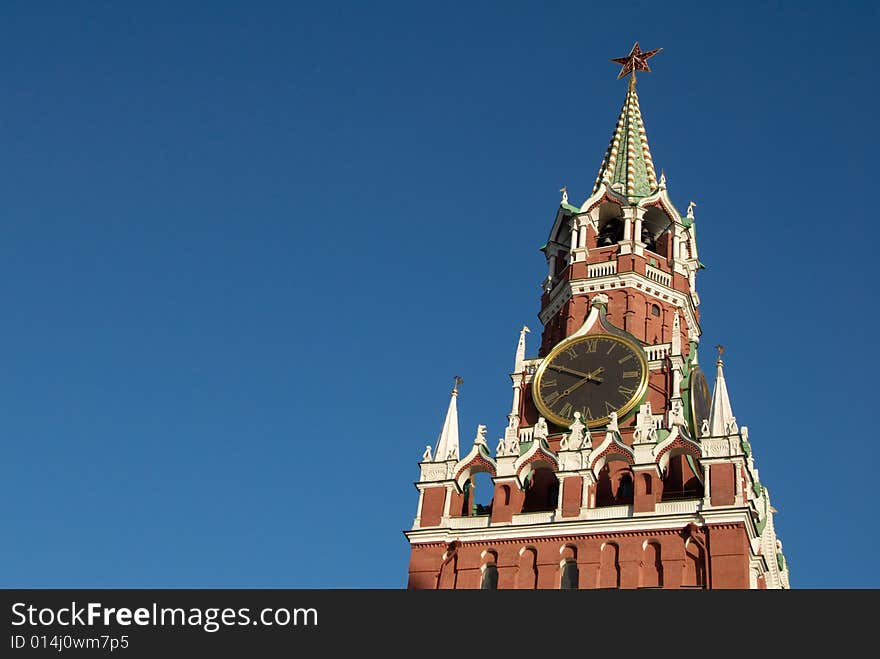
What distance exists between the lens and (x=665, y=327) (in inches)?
2837

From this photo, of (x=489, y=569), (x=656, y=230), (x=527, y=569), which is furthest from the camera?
(x=656, y=230)

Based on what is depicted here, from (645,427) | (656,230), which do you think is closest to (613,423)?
(645,427)

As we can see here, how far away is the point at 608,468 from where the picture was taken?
6328 centimetres

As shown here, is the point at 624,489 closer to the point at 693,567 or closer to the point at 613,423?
the point at 613,423

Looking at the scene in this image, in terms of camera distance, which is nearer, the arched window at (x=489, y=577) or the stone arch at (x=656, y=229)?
the arched window at (x=489, y=577)

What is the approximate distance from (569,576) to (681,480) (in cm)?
674

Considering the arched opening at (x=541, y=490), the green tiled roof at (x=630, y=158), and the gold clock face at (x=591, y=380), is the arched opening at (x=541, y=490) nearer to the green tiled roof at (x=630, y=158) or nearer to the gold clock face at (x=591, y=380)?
the gold clock face at (x=591, y=380)

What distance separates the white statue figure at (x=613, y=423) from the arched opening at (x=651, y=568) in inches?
234

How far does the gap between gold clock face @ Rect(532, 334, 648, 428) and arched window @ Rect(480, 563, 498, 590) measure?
26.2ft

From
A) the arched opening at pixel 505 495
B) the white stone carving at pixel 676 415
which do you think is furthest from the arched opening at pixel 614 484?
the arched opening at pixel 505 495

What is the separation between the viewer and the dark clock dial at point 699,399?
64688mm

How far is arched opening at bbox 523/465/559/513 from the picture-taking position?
210 ft

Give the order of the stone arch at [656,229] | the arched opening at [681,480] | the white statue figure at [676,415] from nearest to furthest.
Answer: the arched opening at [681,480] < the white statue figure at [676,415] < the stone arch at [656,229]

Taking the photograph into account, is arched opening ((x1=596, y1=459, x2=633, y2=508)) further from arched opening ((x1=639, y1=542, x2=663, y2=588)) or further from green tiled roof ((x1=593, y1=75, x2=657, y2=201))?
green tiled roof ((x1=593, y1=75, x2=657, y2=201))
